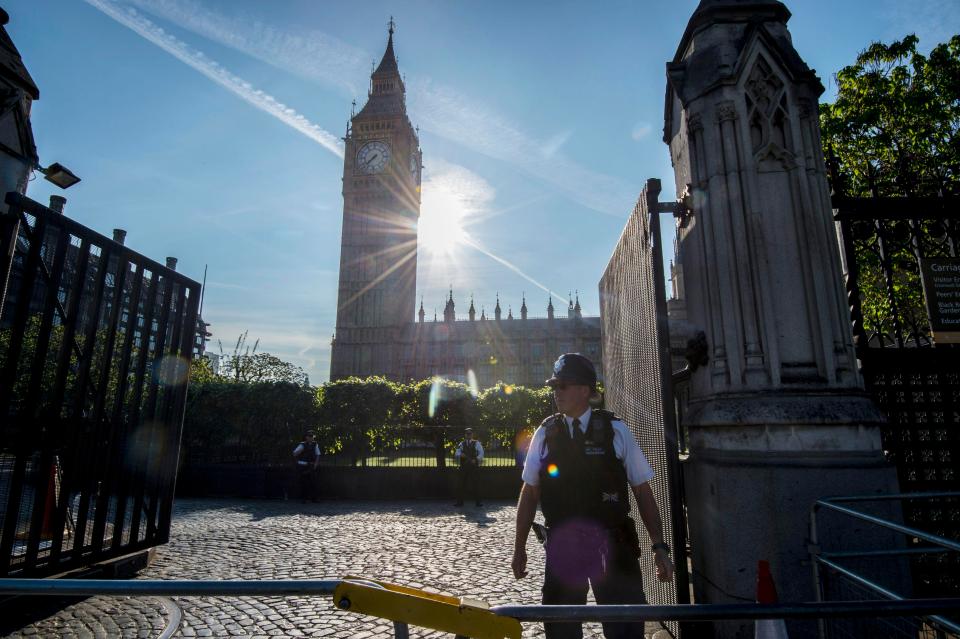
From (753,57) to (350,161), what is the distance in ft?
231

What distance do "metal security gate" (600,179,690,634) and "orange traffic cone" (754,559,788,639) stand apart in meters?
0.62

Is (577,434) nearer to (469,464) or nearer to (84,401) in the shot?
(84,401)

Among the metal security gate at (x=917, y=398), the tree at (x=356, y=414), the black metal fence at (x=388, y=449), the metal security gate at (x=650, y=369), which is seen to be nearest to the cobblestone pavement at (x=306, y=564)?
the metal security gate at (x=650, y=369)

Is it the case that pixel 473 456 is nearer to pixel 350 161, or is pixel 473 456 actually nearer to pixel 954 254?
pixel 954 254

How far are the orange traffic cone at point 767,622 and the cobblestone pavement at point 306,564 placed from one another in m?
2.06

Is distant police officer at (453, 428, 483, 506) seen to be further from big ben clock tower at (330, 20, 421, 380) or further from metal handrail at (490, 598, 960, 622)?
big ben clock tower at (330, 20, 421, 380)

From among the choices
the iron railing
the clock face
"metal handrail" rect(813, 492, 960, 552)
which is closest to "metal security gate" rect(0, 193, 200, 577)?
the iron railing

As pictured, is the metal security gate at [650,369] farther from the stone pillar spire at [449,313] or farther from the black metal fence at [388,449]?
the stone pillar spire at [449,313]

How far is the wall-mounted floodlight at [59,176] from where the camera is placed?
6004 millimetres

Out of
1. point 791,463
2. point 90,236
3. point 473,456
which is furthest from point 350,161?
point 791,463

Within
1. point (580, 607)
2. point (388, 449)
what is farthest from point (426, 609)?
point (388, 449)

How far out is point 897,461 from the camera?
13.6 ft

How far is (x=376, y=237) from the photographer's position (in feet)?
225

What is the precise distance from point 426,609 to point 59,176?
24.0ft
